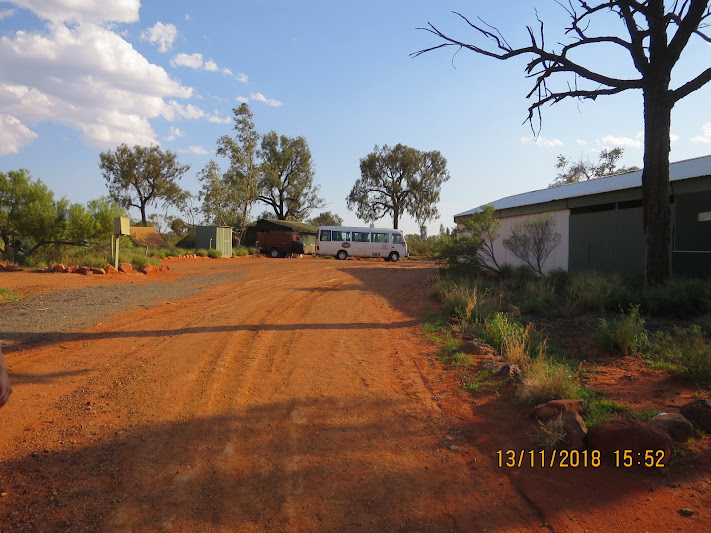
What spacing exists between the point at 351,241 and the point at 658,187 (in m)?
25.3

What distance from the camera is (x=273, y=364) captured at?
6.17 metres

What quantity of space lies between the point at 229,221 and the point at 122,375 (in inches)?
1368

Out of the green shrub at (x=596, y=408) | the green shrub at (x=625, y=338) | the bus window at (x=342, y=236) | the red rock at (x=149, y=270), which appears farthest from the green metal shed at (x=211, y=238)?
the green shrub at (x=596, y=408)

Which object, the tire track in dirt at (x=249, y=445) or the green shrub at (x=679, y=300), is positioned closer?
the tire track in dirt at (x=249, y=445)

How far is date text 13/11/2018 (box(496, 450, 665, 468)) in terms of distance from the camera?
3695mm

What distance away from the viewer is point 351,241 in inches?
1371

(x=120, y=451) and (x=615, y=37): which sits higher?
(x=615, y=37)

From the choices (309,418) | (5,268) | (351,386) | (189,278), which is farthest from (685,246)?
(5,268)

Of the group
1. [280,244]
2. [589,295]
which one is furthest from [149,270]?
[280,244]

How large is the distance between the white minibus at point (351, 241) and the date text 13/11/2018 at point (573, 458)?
31.0 metres

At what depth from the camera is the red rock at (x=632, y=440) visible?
12.2ft

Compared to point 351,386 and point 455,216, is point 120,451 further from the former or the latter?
point 455,216

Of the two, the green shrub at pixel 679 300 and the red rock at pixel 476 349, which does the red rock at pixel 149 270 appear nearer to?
the red rock at pixel 476 349

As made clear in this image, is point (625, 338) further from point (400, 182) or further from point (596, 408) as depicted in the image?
point (400, 182)
